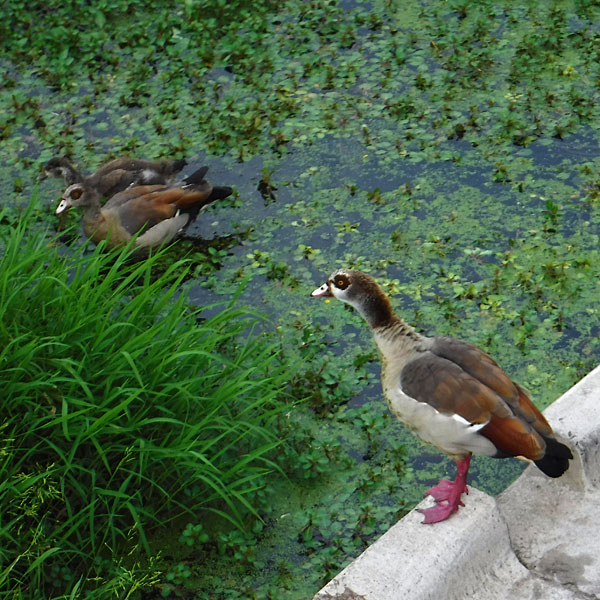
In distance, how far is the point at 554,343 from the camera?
20.8 feet

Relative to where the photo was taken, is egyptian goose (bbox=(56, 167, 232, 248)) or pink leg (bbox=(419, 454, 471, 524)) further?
egyptian goose (bbox=(56, 167, 232, 248))

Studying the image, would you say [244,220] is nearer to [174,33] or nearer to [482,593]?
[174,33]

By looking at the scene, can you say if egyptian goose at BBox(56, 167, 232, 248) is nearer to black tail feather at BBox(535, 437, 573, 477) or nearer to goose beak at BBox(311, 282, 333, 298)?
goose beak at BBox(311, 282, 333, 298)

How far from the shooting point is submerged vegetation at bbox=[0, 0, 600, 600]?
4941 millimetres

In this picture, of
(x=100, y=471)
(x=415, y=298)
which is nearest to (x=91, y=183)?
(x=415, y=298)

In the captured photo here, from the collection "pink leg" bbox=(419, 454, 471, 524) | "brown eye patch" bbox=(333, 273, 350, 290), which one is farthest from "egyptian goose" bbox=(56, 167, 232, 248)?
"pink leg" bbox=(419, 454, 471, 524)

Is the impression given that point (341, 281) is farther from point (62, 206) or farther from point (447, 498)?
point (62, 206)

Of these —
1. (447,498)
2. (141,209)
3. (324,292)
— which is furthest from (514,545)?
(141,209)

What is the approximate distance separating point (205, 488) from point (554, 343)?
2513mm

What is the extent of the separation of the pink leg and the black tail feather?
1.18 feet

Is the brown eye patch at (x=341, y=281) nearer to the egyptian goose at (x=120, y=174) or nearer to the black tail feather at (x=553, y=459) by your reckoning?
the black tail feather at (x=553, y=459)

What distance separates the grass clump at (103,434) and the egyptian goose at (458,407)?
90 cm

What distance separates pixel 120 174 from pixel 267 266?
1.36 meters

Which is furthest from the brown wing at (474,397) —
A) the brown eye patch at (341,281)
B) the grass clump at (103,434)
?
the grass clump at (103,434)
